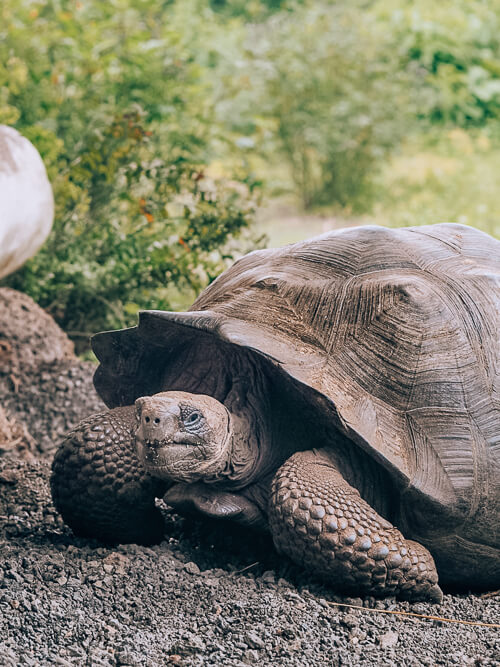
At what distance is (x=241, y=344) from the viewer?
2176 mm

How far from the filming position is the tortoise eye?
213 cm

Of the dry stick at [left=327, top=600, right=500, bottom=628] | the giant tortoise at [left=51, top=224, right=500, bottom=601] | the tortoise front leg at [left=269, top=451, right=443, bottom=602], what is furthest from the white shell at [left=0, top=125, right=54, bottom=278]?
the dry stick at [left=327, top=600, right=500, bottom=628]

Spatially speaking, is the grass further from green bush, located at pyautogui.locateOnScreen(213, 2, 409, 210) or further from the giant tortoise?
the giant tortoise

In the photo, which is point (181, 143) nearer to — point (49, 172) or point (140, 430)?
point (49, 172)

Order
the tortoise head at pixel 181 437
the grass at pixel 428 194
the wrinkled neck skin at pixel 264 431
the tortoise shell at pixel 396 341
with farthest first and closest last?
the grass at pixel 428 194
the wrinkled neck skin at pixel 264 431
the tortoise shell at pixel 396 341
the tortoise head at pixel 181 437

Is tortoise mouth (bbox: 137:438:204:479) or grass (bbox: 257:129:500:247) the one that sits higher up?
tortoise mouth (bbox: 137:438:204:479)

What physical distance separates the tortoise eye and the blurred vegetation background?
2.04 metres

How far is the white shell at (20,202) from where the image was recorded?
141 inches

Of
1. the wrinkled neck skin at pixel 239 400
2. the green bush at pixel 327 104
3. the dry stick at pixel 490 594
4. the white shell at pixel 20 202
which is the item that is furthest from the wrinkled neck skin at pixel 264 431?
the green bush at pixel 327 104

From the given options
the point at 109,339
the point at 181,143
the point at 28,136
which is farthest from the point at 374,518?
the point at 181,143

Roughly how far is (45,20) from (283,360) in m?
5.57

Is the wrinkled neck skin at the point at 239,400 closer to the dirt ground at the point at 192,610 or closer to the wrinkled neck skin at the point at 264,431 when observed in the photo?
the wrinkled neck skin at the point at 264,431

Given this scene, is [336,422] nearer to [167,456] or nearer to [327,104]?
[167,456]

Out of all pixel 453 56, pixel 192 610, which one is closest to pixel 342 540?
pixel 192 610
